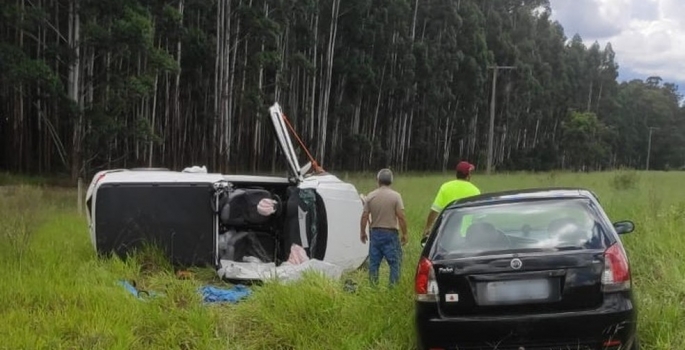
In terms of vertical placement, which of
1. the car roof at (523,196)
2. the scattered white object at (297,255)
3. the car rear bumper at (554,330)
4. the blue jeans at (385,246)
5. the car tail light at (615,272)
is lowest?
the scattered white object at (297,255)

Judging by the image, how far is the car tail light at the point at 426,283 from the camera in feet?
16.3

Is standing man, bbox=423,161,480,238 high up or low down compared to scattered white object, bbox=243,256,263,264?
up

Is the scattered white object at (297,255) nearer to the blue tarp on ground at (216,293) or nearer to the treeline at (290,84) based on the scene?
the blue tarp on ground at (216,293)

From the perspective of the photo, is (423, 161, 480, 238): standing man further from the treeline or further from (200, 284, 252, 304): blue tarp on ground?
the treeline

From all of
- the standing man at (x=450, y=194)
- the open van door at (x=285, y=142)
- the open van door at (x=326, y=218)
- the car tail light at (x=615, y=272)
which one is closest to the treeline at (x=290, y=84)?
the open van door at (x=285, y=142)

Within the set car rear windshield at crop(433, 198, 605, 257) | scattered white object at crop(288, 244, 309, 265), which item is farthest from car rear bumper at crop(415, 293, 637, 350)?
scattered white object at crop(288, 244, 309, 265)

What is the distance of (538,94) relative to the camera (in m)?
68.6

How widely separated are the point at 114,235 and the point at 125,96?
51.4 ft

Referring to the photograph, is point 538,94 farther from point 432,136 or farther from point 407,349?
point 407,349

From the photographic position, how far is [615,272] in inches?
189

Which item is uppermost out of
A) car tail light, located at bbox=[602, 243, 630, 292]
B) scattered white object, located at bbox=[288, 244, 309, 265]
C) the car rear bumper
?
car tail light, located at bbox=[602, 243, 630, 292]

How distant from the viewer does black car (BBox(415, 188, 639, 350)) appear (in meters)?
4.73

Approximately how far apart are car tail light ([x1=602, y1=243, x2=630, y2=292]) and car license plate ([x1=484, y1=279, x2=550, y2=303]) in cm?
39

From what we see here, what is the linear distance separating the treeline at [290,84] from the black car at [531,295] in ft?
63.0
